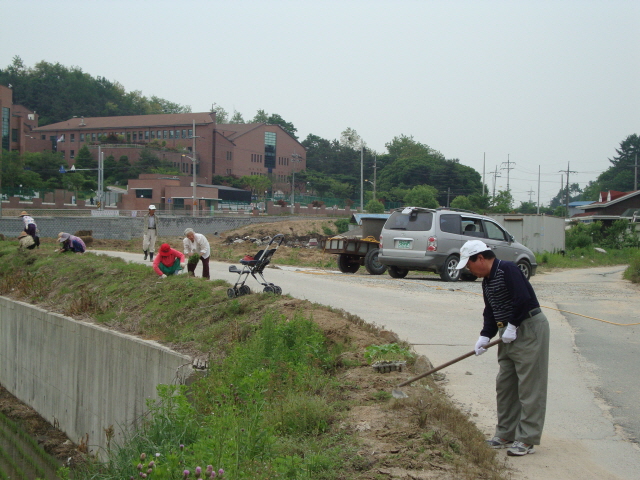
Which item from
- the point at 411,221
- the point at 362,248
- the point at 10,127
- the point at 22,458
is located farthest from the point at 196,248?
the point at 10,127

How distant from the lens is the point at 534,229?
3525 centimetres

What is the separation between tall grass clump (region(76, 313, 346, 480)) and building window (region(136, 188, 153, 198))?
7882 centimetres

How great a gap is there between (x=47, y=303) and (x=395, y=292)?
26.6ft

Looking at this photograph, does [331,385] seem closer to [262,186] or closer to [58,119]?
[262,186]

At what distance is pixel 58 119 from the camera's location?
141 m

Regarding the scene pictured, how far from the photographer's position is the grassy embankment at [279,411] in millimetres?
4551

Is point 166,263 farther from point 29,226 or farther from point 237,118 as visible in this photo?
point 237,118

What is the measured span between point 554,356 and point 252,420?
5.63 metres

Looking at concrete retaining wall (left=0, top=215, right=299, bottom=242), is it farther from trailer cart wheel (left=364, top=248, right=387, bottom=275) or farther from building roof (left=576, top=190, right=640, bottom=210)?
building roof (left=576, top=190, right=640, bottom=210)

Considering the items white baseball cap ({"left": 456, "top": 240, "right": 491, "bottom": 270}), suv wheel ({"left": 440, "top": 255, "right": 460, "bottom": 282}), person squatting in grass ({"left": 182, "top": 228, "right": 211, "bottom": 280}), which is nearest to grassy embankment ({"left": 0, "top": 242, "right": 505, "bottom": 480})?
white baseball cap ({"left": 456, "top": 240, "right": 491, "bottom": 270})

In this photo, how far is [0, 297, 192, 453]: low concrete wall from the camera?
9.55 metres

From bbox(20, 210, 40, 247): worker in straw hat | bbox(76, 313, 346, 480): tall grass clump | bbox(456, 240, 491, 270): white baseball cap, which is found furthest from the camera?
bbox(20, 210, 40, 247): worker in straw hat

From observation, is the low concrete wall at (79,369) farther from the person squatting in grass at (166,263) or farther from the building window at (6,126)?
the building window at (6,126)

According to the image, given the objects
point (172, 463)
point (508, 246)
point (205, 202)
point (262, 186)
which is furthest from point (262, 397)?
point (262, 186)
